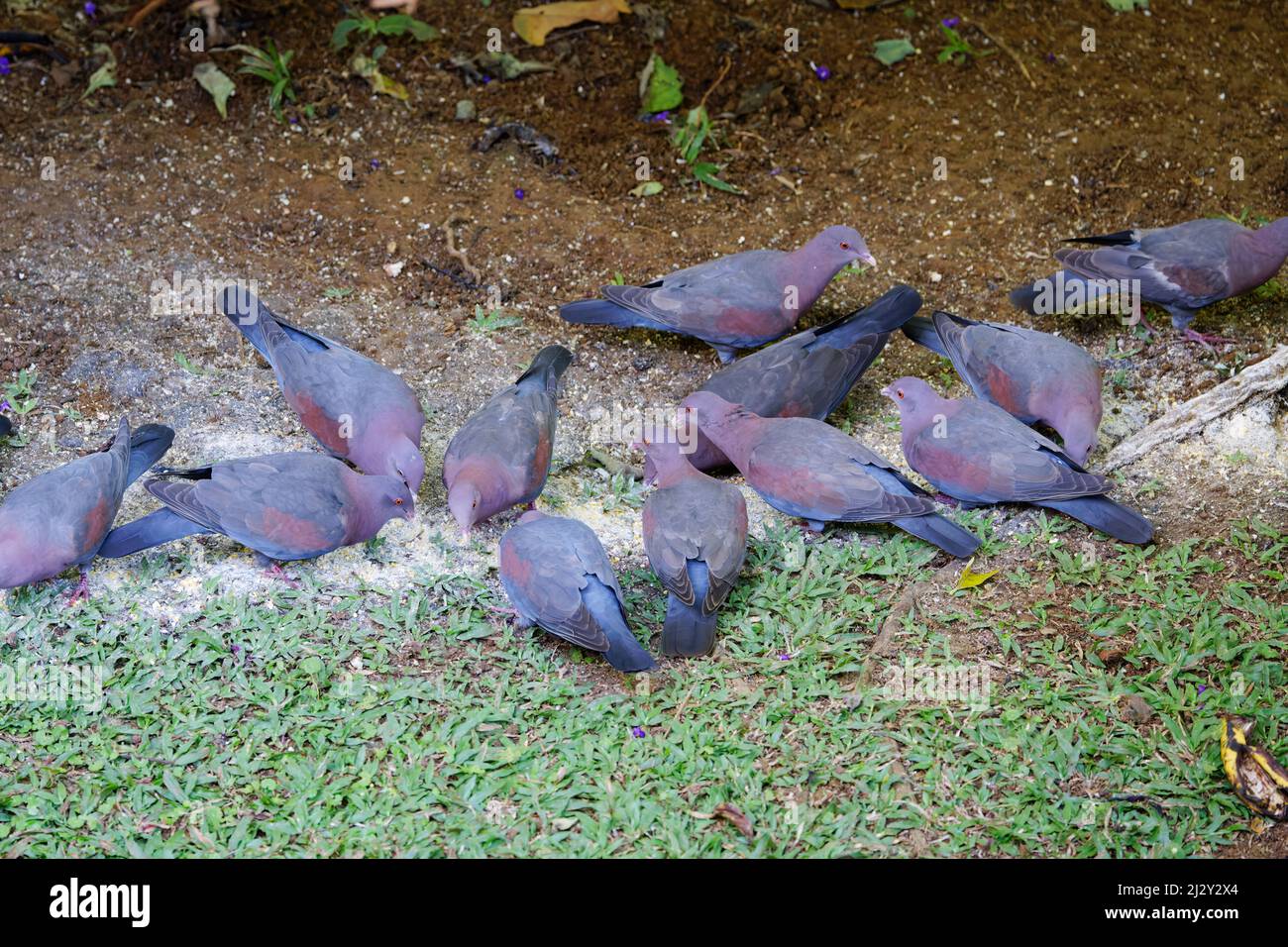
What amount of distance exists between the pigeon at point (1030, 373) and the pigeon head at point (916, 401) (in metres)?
0.43

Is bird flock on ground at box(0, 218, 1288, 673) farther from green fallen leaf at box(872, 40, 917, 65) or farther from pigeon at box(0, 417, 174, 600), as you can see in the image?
green fallen leaf at box(872, 40, 917, 65)

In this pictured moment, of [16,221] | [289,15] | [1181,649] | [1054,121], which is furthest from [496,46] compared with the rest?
[1181,649]

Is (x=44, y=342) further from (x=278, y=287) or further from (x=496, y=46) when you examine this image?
(x=496, y=46)

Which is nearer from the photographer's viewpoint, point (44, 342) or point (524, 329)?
point (44, 342)

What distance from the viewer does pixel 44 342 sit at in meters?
5.90

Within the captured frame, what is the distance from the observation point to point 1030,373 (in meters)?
5.54

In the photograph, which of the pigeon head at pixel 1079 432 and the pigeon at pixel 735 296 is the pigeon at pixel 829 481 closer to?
the pigeon head at pixel 1079 432

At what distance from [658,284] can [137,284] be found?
2.73m

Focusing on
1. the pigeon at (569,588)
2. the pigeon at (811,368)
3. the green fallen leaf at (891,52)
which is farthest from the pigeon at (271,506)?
the green fallen leaf at (891,52)

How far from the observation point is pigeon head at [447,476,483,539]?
487cm

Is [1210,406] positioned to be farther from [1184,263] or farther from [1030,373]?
[1184,263]

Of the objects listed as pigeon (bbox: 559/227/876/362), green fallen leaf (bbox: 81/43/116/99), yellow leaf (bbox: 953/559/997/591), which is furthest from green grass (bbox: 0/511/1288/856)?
green fallen leaf (bbox: 81/43/116/99)

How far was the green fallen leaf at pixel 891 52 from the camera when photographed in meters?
7.52

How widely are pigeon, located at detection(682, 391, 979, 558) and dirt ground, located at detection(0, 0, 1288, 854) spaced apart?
1.00 feet
